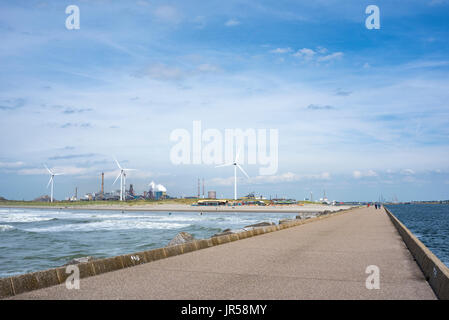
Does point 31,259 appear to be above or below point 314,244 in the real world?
below

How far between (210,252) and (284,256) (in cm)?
240

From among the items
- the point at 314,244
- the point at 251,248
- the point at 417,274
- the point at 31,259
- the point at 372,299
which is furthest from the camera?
the point at 31,259

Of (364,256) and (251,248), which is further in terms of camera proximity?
(251,248)

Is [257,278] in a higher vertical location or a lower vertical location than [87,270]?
lower

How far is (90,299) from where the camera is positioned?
6.89 m
